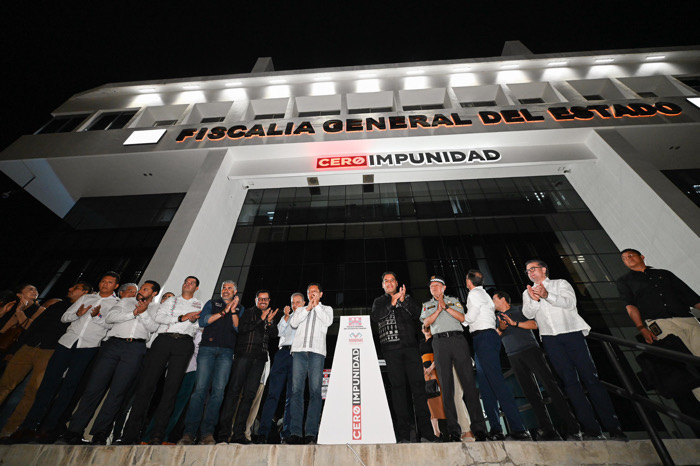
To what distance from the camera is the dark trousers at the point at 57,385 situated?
11.8ft

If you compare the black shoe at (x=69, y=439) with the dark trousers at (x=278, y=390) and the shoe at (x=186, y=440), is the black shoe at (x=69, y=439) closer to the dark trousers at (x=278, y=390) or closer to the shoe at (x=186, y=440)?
the shoe at (x=186, y=440)

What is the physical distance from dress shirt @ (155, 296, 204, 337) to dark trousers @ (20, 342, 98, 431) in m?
1.07

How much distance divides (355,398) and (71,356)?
3859 mm

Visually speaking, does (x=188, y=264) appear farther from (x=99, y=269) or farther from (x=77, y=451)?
(x=99, y=269)

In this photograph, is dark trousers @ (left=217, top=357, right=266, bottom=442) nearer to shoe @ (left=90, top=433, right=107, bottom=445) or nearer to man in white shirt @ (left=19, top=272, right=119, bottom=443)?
shoe @ (left=90, top=433, right=107, bottom=445)

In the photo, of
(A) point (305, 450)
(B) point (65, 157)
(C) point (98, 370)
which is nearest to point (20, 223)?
(B) point (65, 157)

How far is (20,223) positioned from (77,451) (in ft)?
36.0

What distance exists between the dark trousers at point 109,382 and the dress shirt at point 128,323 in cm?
9

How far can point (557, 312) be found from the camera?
3.65 meters

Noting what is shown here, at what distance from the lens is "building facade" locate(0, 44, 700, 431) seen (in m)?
9.02

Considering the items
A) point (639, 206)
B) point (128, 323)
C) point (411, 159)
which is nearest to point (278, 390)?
point (128, 323)

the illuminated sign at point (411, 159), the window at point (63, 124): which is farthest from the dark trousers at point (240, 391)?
the window at point (63, 124)

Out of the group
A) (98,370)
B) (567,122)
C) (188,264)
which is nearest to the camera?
(98,370)

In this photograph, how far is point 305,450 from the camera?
2.95 metres
